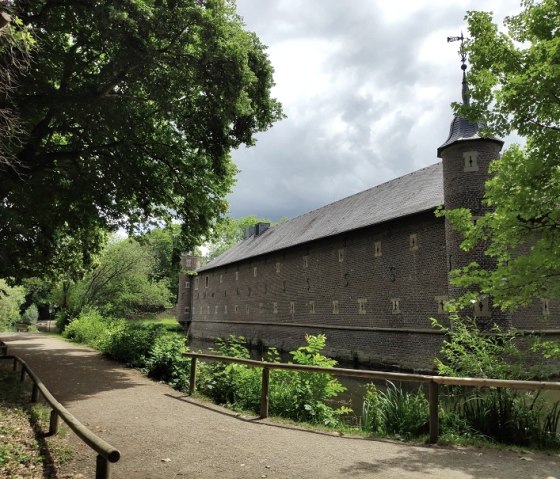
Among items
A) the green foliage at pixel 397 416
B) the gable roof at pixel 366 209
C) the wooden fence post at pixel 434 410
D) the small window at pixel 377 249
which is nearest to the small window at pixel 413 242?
the gable roof at pixel 366 209

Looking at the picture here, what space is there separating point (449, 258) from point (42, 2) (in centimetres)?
1521

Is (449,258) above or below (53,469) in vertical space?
above

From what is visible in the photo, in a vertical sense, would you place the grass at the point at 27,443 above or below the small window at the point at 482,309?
below

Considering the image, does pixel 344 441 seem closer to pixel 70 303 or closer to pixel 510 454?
pixel 510 454

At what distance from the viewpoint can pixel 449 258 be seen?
1773cm

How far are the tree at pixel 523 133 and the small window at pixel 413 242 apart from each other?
43.7ft

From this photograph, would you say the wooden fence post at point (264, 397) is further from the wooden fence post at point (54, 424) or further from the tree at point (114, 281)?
the tree at point (114, 281)

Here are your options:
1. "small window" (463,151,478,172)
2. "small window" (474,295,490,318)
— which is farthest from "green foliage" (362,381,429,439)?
"small window" (463,151,478,172)

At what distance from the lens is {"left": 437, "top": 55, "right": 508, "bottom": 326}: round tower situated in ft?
56.0

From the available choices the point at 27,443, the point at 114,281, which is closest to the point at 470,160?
the point at 27,443

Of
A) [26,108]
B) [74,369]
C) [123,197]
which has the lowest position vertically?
[74,369]

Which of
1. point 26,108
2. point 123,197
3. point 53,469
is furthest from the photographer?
point 123,197

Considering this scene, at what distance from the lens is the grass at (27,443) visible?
456 centimetres

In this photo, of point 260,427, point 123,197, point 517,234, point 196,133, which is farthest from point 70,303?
point 517,234
